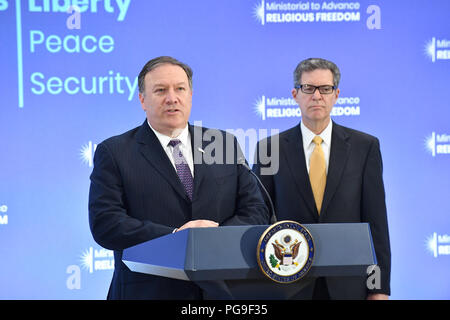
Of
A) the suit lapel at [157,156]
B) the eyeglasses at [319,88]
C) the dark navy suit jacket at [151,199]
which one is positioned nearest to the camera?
the dark navy suit jacket at [151,199]

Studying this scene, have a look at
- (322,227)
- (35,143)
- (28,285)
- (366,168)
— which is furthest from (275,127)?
(322,227)

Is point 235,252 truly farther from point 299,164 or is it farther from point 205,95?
point 205,95

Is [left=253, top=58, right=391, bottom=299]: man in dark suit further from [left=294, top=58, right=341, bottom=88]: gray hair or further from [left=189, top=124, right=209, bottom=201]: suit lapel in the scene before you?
[left=189, top=124, right=209, bottom=201]: suit lapel

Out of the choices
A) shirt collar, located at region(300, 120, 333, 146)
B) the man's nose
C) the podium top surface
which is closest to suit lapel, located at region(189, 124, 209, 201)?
the man's nose

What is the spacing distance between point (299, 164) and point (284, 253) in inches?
65.8

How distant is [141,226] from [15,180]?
2.29 meters

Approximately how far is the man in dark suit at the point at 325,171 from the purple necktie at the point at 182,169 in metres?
0.78

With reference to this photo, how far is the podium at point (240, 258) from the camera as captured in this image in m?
1.73

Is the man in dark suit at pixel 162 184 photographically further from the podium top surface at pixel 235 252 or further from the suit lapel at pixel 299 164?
the suit lapel at pixel 299 164

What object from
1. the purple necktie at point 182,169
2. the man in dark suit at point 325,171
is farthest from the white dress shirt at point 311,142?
the purple necktie at point 182,169

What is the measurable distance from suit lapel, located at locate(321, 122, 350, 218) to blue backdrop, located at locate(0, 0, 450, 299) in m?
0.91

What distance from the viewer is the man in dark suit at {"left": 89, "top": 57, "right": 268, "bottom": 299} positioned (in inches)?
95.0

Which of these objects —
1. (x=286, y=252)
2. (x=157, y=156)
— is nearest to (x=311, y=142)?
(x=157, y=156)

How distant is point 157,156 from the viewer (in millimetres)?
2629
